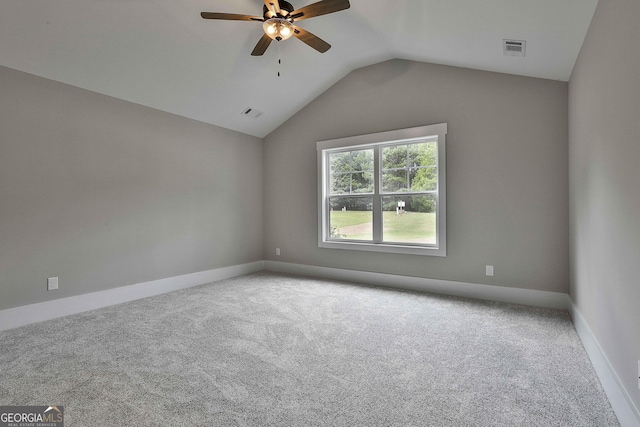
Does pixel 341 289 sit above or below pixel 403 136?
below

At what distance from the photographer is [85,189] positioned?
3318mm

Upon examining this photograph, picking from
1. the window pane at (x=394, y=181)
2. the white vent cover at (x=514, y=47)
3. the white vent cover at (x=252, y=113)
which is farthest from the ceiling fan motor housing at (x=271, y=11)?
the window pane at (x=394, y=181)

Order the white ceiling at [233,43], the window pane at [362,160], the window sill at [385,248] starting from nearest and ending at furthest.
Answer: the white ceiling at [233,43] < the window sill at [385,248] < the window pane at [362,160]

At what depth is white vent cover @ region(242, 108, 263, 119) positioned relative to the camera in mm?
4598

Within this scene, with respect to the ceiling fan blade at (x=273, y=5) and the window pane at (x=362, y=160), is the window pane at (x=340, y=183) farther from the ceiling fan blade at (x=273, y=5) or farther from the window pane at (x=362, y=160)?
the ceiling fan blade at (x=273, y=5)

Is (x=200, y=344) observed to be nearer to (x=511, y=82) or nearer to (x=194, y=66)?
(x=194, y=66)

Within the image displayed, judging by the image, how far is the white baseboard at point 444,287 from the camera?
10.8ft

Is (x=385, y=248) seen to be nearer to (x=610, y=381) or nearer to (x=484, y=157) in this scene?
(x=484, y=157)

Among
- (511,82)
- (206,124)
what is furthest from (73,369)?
(511,82)

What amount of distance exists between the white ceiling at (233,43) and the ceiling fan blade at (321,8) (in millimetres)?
644

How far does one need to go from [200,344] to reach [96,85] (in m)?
3.01

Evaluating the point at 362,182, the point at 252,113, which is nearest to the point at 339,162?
the point at 362,182

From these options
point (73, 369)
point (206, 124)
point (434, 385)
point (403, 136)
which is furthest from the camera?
point (206, 124)

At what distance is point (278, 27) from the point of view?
2.62 meters
